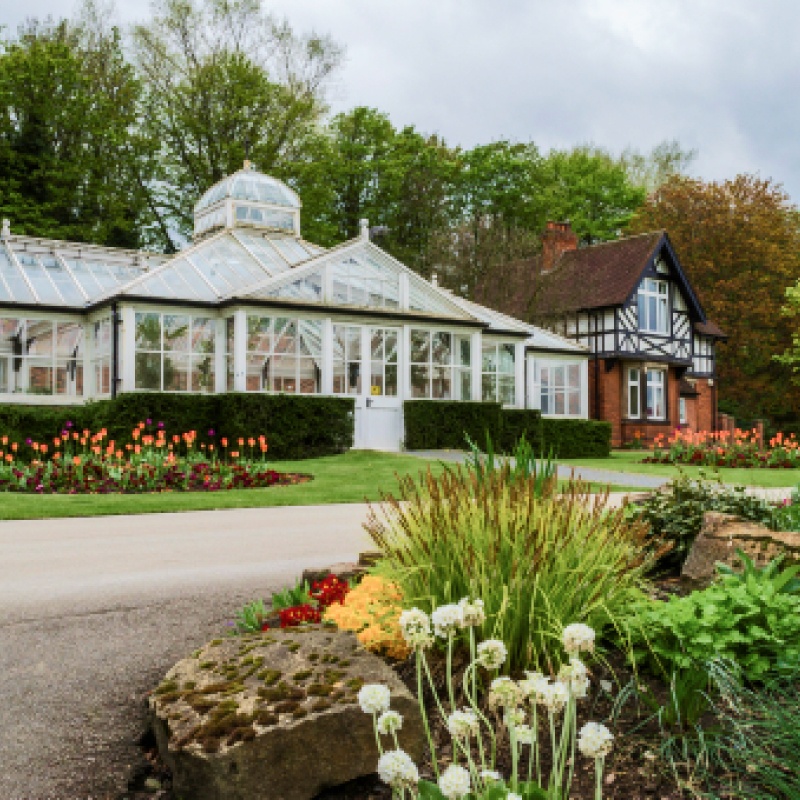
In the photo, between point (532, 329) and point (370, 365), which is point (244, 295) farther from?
point (532, 329)

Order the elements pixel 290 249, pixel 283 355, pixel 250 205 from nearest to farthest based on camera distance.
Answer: pixel 283 355
pixel 290 249
pixel 250 205

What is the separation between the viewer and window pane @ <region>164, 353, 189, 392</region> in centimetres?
1736

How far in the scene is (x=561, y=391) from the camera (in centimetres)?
2538

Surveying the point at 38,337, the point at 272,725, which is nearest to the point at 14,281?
the point at 38,337

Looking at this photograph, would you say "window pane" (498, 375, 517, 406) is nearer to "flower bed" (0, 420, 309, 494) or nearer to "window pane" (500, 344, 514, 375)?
"window pane" (500, 344, 514, 375)

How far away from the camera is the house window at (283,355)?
17844 millimetres

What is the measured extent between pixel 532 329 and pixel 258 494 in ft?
50.2

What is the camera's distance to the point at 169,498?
33.7ft

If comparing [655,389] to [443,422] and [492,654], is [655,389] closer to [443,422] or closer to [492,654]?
[443,422]

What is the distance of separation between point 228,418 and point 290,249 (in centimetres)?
664

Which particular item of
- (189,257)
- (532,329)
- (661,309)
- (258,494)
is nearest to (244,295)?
(189,257)

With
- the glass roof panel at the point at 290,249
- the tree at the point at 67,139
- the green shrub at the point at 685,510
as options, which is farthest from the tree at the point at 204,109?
the green shrub at the point at 685,510

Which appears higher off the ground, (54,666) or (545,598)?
(545,598)

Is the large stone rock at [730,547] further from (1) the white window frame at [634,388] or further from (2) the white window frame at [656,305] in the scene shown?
(2) the white window frame at [656,305]
